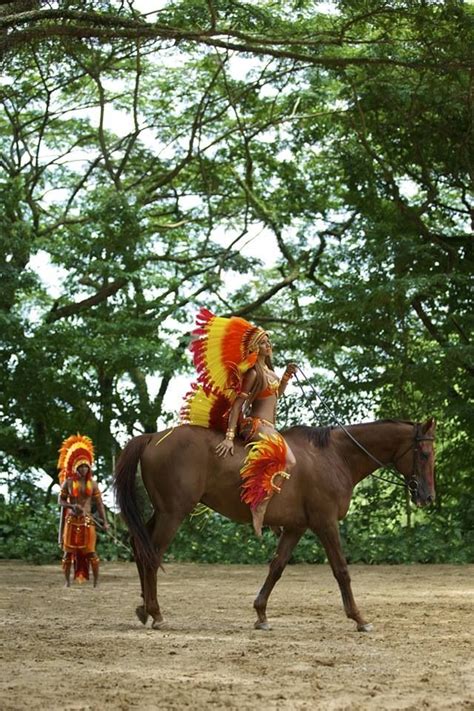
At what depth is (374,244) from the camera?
2009 centimetres

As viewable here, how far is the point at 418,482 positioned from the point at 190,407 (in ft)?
6.53

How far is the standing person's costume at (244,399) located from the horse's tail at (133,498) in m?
0.59

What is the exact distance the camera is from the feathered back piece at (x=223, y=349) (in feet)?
32.5

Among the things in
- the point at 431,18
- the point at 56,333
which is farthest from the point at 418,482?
the point at 56,333

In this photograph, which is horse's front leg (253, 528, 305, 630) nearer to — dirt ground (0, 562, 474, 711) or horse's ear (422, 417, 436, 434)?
dirt ground (0, 562, 474, 711)

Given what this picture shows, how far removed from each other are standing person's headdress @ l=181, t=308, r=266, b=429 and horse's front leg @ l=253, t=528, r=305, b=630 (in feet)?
3.53

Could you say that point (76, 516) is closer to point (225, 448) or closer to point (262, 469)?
point (225, 448)

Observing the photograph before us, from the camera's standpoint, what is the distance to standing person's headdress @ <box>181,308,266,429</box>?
32.5 ft

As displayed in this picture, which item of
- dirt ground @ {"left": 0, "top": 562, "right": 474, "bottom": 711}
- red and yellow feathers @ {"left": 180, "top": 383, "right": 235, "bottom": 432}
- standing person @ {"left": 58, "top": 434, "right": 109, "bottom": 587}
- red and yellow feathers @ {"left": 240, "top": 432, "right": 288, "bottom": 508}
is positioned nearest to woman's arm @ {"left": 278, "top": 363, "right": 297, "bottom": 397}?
red and yellow feathers @ {"left": 180, "top": 383, "right": 235, "bottom": 432}

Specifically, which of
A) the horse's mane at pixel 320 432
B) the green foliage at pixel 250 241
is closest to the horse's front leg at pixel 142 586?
the horse's mane at pixel 320 432

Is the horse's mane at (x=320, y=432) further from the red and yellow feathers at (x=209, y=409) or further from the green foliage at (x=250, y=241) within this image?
the green foliage at (x=250, y=241)

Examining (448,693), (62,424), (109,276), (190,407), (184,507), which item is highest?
(109,276)

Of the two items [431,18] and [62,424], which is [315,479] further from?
[62,424]

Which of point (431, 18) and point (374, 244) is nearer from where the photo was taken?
point (431, 18)
